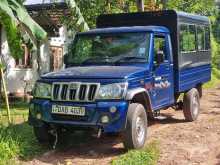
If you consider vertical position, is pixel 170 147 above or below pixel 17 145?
below

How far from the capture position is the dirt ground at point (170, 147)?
316 inches

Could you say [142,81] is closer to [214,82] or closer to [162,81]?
[162,81]

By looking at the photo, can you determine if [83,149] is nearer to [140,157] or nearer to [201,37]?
[140,157]

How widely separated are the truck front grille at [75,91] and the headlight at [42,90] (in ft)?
0.39

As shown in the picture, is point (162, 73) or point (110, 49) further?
point (162, 73)

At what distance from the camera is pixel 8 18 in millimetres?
8031

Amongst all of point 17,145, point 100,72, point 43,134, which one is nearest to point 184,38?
point 100,72

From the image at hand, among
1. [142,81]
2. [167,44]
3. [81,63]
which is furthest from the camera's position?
[167,44]

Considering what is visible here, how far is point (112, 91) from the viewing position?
7965 millimetres

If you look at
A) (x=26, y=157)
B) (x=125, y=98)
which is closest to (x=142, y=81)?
(x=125, y=98)

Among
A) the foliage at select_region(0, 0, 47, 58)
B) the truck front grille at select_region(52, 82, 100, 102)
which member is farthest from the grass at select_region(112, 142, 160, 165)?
the foliage at select_region(0, 0, 47, 58)

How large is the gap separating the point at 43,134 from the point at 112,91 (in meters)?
1.67

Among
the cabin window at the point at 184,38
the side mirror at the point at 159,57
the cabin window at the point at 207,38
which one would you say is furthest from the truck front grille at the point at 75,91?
the cabin window at the point at 207,38

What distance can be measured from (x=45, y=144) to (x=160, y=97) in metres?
2.48
